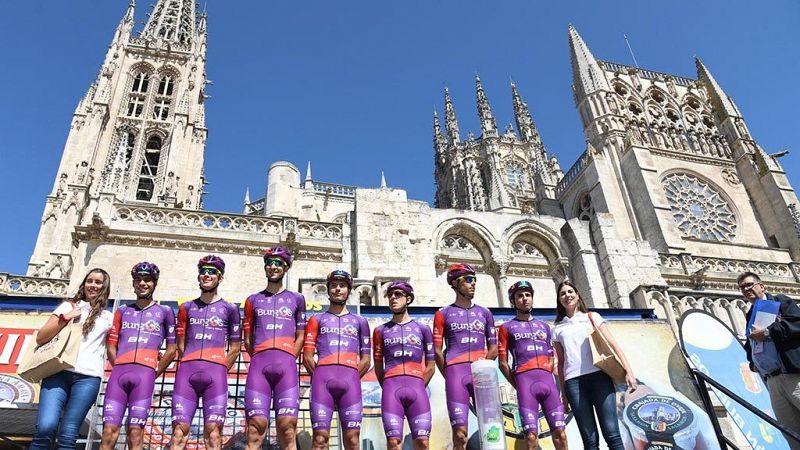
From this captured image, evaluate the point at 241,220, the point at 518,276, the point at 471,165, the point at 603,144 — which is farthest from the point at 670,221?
the point at 471,165

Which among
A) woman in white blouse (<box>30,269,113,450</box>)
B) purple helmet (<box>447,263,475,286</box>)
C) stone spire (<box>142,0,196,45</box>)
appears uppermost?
stone spire (<box>142,0,196,45</box>)

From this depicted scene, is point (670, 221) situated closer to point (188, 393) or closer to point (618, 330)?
point (618, 330)

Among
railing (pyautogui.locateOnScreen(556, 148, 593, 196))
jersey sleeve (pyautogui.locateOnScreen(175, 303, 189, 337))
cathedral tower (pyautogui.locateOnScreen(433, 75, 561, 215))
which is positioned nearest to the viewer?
jersey sleeve (pyautogui.locateOnScreen(175, 303, 189, 337))

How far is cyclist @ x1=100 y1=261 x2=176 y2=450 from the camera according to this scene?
13.6 feet

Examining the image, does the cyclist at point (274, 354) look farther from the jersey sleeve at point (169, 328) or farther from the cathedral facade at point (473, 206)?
the cathedral facade at point (473, 206)

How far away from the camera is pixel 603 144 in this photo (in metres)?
24.1

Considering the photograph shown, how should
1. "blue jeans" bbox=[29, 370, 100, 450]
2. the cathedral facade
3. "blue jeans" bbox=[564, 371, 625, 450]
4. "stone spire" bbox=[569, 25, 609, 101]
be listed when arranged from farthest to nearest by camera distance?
1. "stone spire" bbox=[569, 25, 609, 101]
2. the cathedral facade
3. "blue jeans" bbox=[564, 371, 625, 450]
4. "blue jeans" bbox=[29, 370, 100, 450]

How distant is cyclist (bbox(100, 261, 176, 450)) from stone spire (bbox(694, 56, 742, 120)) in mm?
30274

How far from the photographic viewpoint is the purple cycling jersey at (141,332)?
443cm

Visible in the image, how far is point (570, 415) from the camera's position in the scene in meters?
6.15

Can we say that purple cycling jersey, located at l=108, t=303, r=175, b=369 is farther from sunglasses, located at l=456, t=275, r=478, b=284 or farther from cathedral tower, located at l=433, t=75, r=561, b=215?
cathedral tower, located at l=433, t=75, r=561, b=215

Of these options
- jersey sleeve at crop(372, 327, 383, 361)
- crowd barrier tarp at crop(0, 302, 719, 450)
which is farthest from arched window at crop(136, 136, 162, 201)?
jersey sleeve at crop(372, 327, 383, 361)

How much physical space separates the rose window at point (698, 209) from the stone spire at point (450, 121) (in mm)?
25827

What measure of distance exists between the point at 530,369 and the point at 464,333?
2.14 ft
